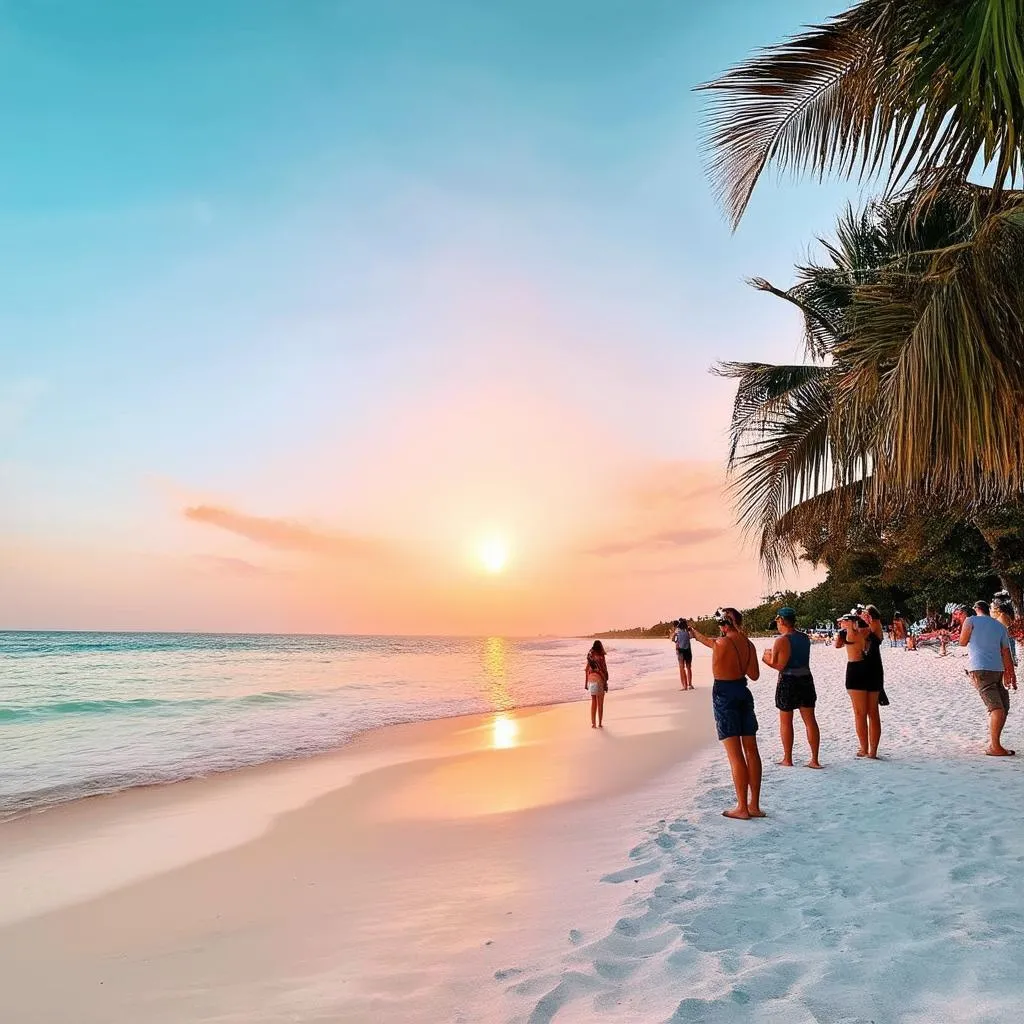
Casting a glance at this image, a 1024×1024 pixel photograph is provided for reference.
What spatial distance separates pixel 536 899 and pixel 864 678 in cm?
532

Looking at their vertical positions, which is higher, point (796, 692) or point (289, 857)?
point (796, 692)

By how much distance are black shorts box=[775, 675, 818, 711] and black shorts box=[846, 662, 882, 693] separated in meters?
0.63

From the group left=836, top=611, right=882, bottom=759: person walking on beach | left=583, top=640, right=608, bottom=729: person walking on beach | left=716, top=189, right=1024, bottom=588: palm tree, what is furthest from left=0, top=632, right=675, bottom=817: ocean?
left=716, top=189, right=1024, bottom=588: palm tree

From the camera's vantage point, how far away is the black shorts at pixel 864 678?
798 centimetres

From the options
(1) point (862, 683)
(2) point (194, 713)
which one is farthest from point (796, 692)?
(2) point (194, 713)

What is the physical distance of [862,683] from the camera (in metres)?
8.02

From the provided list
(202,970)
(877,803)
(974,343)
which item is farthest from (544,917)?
(974,343)

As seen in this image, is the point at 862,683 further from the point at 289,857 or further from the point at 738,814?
the point at 289,857

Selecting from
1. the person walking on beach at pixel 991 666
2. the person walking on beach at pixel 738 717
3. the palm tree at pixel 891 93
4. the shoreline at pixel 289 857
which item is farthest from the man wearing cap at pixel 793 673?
the palm tree at pixel 891 93

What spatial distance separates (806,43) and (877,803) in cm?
593

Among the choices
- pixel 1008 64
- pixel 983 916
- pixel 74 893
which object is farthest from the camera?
pixel 74 893

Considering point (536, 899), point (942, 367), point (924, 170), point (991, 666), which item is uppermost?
point (924, 170)

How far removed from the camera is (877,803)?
6062mm

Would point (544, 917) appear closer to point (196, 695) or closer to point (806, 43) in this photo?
point (806, 43)
